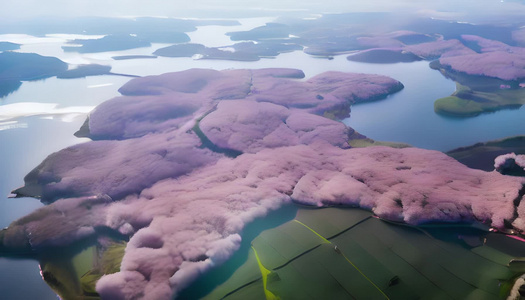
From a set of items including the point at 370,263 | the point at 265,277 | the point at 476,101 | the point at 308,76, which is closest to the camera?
the point at 265,277

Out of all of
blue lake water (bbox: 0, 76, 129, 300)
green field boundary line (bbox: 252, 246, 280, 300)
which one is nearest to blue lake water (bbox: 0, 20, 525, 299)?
blue lake water (bbox: 0, 76, 129, 300)

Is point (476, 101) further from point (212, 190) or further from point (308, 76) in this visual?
point (212, 190)

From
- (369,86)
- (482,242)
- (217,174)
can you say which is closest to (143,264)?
(217,174)

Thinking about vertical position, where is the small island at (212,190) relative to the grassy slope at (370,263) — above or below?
above

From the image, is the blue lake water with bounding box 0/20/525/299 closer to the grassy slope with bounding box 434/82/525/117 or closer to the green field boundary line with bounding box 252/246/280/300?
the grassy slope with bounding box 434/82/525/117

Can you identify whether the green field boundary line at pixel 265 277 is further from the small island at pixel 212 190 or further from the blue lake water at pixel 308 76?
the blue lake water at pixel 308 76

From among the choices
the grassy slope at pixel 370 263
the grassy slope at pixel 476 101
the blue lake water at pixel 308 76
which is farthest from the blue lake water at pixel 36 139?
the grassy slope at pixel 476 101

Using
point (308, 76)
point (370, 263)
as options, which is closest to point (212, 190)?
point (370, 263)

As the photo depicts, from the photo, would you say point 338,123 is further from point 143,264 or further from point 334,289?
point 143,264
